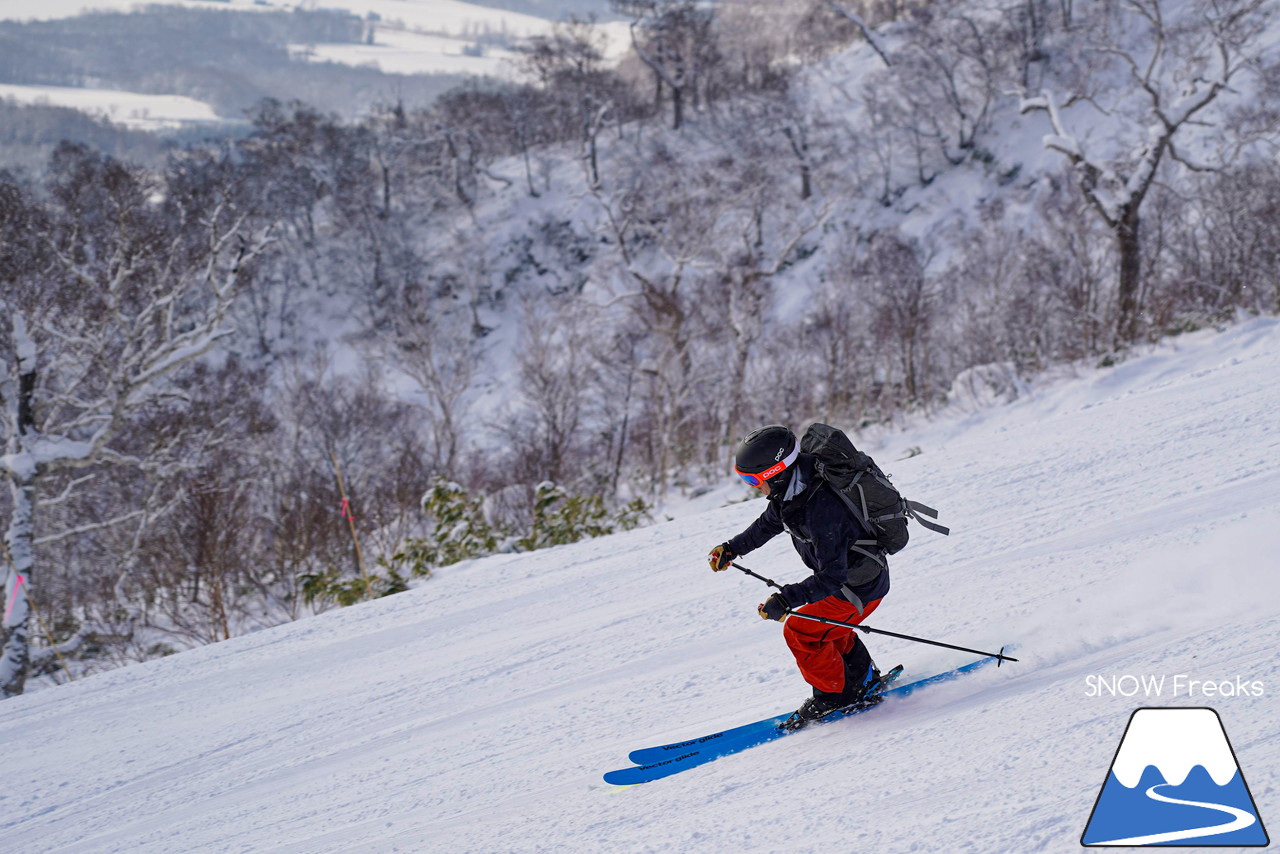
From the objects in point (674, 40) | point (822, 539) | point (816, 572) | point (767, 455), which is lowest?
point (816, 572)

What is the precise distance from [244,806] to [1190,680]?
5062mm

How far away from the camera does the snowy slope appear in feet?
10.9

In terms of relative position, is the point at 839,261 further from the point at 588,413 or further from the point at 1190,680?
the point at 1190,680

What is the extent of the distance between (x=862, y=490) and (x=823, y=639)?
0.83 meters

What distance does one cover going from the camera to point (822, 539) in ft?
11.9

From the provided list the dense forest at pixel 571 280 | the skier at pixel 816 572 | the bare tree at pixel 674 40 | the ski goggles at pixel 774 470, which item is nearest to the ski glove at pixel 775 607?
the skier at pixel 816 572

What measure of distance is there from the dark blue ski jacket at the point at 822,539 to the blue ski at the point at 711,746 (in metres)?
0.64

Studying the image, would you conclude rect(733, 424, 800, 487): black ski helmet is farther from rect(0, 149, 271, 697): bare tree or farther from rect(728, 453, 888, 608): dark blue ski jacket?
rect(0, 149, 271, 697): bare tree

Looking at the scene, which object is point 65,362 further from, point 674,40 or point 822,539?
point 674,40

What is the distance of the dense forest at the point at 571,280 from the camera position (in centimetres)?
1366

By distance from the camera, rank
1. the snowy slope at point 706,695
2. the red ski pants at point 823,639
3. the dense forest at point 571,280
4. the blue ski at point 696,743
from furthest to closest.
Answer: the dense forest at point 571,280
the blue ski at point 696,743
the red ski pants at point 823,639
the snowy slope at point 706,695

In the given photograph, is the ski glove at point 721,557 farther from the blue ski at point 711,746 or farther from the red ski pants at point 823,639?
the blue ski at point 711,746

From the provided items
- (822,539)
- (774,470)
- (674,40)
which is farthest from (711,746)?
(674,40)

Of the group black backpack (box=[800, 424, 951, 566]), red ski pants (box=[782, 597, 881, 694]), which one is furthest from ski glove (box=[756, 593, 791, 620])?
black backpack (box=[800, 424, 951, 566])
